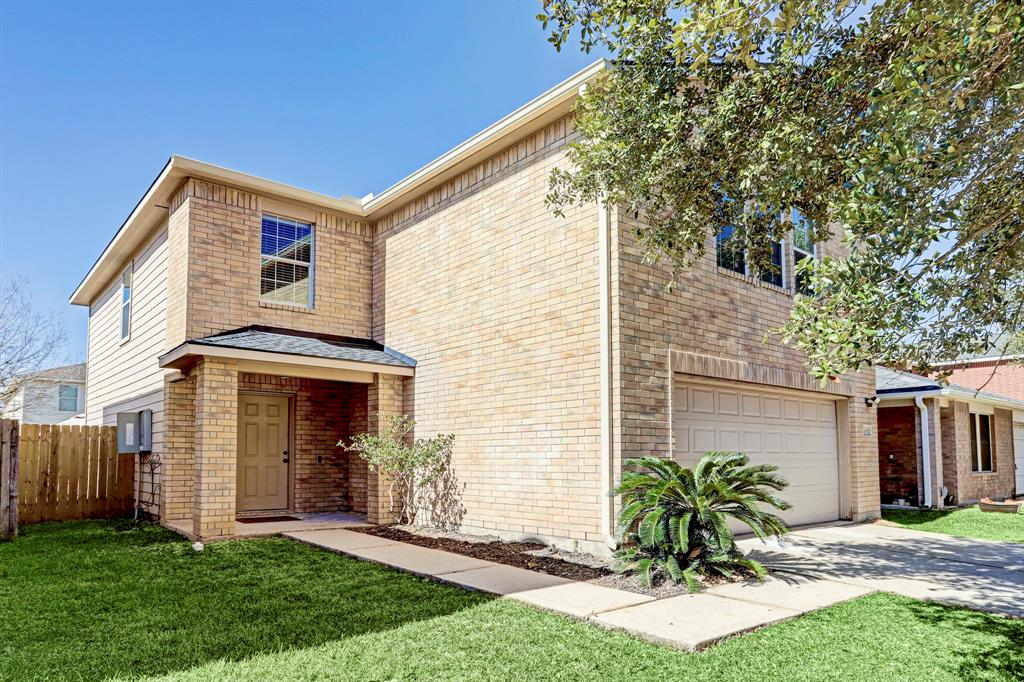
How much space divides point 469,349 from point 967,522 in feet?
33.0

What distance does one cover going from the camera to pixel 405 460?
10.3m

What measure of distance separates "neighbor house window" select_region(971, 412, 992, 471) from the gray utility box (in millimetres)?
18787

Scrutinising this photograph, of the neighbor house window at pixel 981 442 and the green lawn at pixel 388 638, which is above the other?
the neighbor house window at pixel 981 442

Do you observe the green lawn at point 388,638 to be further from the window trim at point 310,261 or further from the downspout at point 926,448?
the downspout at point 926,448

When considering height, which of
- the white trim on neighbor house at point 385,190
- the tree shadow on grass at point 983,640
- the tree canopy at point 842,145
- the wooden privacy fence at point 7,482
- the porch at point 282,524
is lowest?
the porch at point 282,524

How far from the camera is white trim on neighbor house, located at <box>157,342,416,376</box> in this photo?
9.21 meters

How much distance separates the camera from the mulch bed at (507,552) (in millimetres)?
7148

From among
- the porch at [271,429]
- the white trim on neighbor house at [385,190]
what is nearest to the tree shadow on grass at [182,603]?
the porch at [271,429]

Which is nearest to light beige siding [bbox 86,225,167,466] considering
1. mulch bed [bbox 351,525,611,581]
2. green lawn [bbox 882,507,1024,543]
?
mulch bed [bbox 351,525,611,581]

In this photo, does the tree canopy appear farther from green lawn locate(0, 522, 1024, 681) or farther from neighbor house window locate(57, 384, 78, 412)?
neighbor house window locate(57, 384, 78, 412)

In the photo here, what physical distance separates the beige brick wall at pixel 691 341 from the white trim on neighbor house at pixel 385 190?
182 centimetres

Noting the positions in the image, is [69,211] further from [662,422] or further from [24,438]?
[662,422]

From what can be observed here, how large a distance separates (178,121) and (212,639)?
1341 cm

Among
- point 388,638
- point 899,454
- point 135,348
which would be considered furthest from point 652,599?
point 899,454
